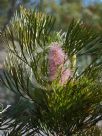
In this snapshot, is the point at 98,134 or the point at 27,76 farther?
the point at 98,134

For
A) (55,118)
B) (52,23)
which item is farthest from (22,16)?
(55,118)

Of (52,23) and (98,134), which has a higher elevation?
(52,23)

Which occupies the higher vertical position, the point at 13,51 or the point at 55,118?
the point at 13,51

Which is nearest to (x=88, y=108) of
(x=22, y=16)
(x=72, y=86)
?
(x=72, y=86)

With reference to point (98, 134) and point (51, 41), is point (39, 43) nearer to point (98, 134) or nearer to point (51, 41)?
point (51, 41)

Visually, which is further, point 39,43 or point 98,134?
point 98,134

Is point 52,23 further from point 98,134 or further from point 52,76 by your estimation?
point 98,134
